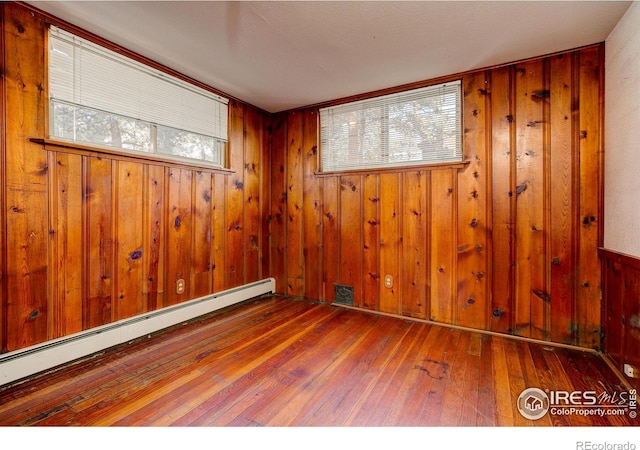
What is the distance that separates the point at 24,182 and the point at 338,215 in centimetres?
264

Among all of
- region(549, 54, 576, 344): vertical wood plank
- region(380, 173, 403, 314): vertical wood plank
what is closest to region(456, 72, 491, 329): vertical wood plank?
region(549, 54, 576, 344): vertical wood plank

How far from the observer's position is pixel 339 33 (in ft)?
6.91

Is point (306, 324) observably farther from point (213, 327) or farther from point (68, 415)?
point (68, 415)

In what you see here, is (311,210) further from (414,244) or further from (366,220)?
(414,244)

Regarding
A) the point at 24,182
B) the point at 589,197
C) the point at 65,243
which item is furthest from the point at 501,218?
the point at 24,182

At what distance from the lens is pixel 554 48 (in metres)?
2.27

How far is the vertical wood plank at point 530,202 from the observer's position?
2.42 m

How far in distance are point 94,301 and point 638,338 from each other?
3691mm

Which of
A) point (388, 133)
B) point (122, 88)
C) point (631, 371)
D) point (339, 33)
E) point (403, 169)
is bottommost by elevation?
point (631, 371)

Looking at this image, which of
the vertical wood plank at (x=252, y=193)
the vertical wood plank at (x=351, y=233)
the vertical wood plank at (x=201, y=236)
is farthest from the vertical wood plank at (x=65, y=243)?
the vertical wood plank at (x=351, y=233)

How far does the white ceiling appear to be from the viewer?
183 centimetres

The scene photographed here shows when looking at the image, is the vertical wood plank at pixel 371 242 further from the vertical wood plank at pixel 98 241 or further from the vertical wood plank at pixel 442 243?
the vertical wood plank at pixel 98 241

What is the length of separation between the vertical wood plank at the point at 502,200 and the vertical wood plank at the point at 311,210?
1833 millimetres

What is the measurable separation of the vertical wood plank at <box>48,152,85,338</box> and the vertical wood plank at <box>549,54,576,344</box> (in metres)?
3.72
